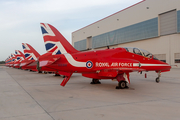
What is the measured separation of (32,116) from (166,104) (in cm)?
480

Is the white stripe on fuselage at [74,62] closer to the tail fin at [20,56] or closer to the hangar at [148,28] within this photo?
the hangar at [148,28]

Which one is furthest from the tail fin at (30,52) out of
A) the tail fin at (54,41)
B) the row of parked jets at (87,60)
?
the row of parked jets at (87,60)

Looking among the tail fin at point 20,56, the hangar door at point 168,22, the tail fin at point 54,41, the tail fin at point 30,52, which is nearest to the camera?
the tail fin at point 54,41

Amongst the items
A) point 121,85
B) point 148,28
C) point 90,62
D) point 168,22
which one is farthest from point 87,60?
point 148,28

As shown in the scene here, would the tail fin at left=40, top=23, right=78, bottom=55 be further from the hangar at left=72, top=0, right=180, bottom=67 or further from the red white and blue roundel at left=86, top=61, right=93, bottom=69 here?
the hangar at left=72, top=0, right=180, bottom=67

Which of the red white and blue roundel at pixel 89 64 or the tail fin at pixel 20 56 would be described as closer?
the red white and blue roundel at pixel 89 64

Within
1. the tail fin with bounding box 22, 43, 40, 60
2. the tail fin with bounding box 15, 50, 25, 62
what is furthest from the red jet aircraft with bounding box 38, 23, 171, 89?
the tail fin with bounding box 15, 50, 25, 62

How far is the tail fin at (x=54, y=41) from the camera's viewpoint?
1008 centimetres

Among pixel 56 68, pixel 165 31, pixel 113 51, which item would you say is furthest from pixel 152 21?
pixel 56 68

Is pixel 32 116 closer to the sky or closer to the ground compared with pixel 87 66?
closer to the ground

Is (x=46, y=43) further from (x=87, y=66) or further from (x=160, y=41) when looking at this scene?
(x=160, y=41)

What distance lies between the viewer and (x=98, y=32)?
54.5 m

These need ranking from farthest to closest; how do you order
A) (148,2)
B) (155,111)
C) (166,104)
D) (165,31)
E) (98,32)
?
1. (98,32)
2. (148,2)
3. (165,31)
4. (166,104)
5. (155,111)

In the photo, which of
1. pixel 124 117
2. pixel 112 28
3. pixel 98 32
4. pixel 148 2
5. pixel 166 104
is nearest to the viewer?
pixel 124 117
